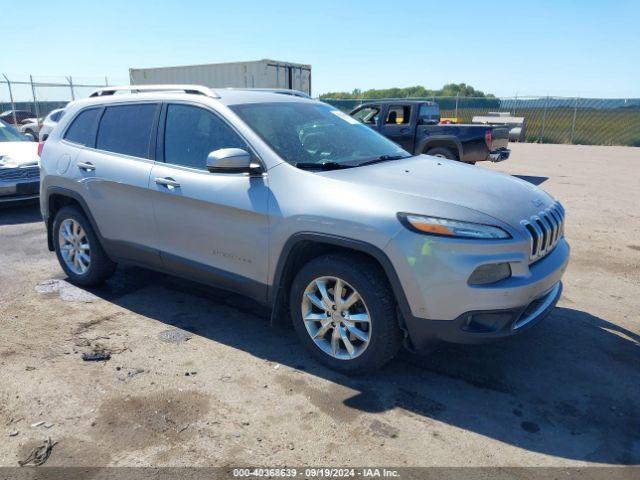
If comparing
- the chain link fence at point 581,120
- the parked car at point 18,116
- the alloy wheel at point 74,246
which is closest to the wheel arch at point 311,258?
the alloy wheel at point 74,246

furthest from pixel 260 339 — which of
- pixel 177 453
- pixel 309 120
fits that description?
pixel 309 120

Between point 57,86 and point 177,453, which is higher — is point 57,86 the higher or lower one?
the higher one

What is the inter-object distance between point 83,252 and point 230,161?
7.95 ft

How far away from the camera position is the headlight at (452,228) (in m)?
2.98

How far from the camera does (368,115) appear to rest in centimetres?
1265

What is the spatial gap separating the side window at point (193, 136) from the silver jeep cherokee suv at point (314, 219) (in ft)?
0.04

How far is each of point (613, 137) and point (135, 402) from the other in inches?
1106

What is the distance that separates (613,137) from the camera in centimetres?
2567

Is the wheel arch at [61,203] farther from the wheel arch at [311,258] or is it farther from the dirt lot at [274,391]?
the wheel arch at [311,258]

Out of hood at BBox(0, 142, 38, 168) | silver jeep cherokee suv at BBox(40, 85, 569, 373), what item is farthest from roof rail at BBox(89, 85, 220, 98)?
hood at BBox(0, 142, 38, 168)

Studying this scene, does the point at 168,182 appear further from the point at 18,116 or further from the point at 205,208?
the point at 18,116

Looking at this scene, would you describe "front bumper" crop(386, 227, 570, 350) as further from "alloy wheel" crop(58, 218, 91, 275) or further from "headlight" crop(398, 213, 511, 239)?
"alloy wheel" crop(58, 218, 91, 275)

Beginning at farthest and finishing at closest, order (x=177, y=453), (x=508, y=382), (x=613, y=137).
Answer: (x=613, y=137) < (x=508, y=382) < (x=177, y=453)

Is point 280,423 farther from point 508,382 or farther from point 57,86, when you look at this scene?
point 57,86
